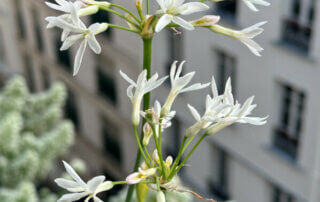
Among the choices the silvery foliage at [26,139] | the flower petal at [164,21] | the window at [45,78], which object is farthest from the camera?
the window at [45,78]

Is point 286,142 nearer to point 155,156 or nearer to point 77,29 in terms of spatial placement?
point 155,156

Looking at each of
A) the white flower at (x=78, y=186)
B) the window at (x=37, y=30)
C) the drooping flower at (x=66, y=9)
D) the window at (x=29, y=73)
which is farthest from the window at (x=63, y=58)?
the white flower at (x=78, y=186)

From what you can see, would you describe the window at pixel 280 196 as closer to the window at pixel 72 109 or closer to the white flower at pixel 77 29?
the window at pixel 72 109

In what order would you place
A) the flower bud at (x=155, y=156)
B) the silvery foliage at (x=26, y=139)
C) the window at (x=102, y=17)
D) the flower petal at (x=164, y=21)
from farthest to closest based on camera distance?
1. the window at (x=102, y=17)
2. the silvery foliage at (x=26, y=139)
3. the flower bud at (x=155, y=156)
4. the flower petal at (x=164, y=21)

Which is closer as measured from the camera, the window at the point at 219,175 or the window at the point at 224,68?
the window at the point at 224,68

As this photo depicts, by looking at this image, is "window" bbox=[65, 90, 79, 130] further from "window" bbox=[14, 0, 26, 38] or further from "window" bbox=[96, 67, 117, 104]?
"window" bbox=[14, 0, 26, 38]

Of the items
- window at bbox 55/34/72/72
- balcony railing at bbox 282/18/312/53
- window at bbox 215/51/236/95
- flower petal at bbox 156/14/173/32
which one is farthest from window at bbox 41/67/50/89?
flower petal at bbox 156/14/173/32
